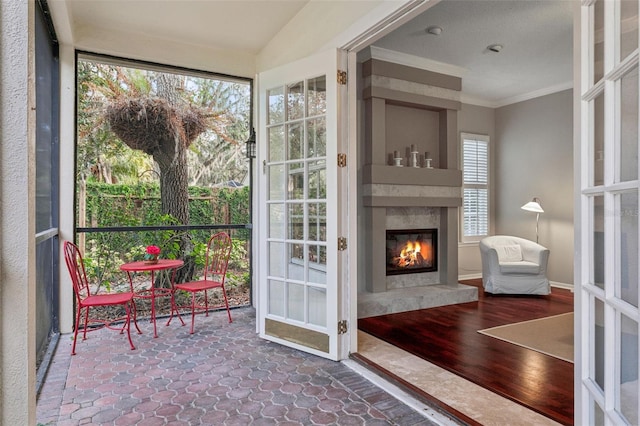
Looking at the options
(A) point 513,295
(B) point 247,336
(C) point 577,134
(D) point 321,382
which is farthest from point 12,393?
(A) point 513,295

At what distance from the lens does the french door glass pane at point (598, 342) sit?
1218 millimetres

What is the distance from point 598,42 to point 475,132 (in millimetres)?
5522

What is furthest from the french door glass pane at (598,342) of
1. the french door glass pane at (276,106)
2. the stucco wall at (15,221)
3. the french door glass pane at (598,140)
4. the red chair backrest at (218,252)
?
the red chair backrest at (218,252)

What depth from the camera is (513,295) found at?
5246 mm

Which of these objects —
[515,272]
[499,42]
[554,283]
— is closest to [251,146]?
A: [499,42]

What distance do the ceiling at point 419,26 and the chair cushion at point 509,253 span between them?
2.44m

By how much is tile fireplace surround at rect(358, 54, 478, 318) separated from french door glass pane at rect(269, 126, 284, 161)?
142 centimetres

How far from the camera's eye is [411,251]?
5.08 meters

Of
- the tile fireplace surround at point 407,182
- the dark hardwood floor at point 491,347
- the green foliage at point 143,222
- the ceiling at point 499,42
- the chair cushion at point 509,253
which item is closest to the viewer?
the dark hardwood floor at point 491,347

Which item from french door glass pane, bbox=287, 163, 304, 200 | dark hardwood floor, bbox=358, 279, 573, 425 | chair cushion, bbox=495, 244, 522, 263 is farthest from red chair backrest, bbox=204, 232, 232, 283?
chair cushion, bbox=495, 244, 522, 263

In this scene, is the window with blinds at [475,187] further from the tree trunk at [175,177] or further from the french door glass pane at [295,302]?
the tree trunk at [175,177]

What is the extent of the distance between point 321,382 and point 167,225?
2787mm

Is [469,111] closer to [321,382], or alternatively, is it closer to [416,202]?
[416,202]

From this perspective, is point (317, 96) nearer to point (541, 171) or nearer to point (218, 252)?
point (218, 252)
